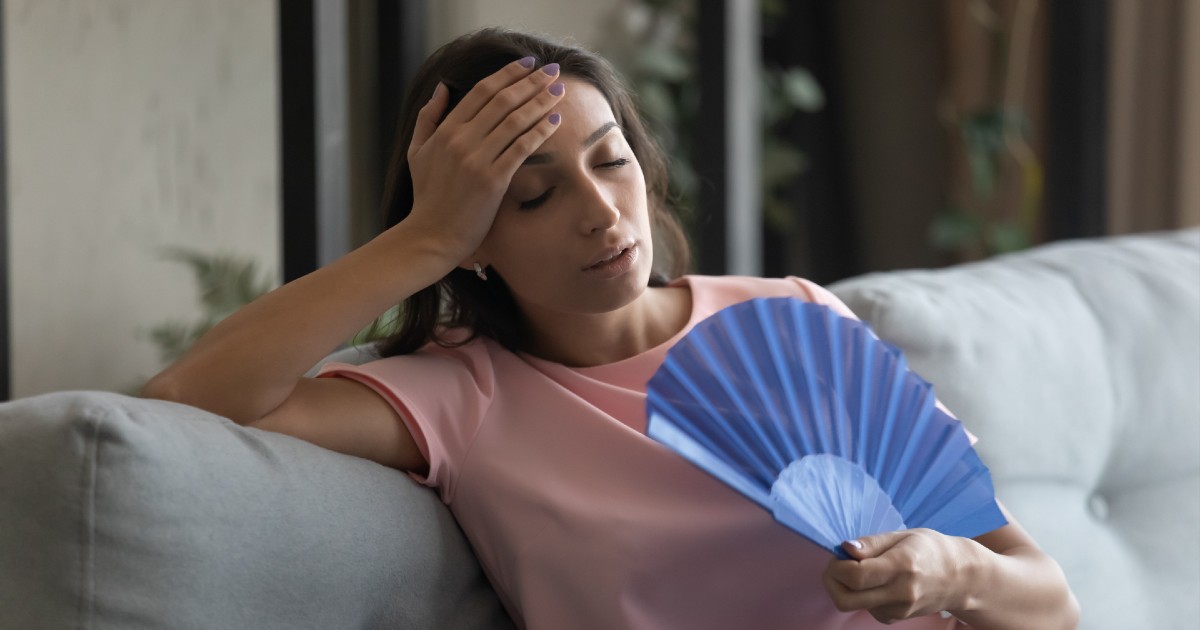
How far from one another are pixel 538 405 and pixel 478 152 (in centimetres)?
27

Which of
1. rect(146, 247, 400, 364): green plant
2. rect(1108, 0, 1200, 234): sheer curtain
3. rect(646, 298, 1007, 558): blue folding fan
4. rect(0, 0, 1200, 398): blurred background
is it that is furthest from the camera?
rect(1108, 0, 1200, 234): sheer curtain

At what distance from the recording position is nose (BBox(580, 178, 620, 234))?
1120 mm

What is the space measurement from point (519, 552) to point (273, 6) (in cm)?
204

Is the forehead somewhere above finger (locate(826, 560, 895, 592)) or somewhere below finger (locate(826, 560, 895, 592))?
above

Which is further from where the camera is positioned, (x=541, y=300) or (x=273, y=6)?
(x=273, y=6)

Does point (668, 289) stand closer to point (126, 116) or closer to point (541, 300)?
point (541, 300)

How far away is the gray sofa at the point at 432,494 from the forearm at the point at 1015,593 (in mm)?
296

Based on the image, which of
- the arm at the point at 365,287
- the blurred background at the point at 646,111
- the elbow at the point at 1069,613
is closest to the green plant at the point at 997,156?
the blurred background at the point at 646,111

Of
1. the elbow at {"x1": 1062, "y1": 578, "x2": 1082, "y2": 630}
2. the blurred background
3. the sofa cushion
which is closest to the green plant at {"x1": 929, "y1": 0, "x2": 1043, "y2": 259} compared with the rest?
the blurred background

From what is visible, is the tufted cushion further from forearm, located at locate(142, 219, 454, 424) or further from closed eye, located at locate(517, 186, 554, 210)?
forearm, located at locate(142, 219, 454, 424)

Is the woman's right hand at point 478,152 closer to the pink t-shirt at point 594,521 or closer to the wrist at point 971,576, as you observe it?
the pink t-shirt at point 594,521

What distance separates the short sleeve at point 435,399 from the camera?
3.78 ft

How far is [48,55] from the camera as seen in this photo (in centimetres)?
226

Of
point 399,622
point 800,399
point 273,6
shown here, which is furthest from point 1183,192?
point 399,622
